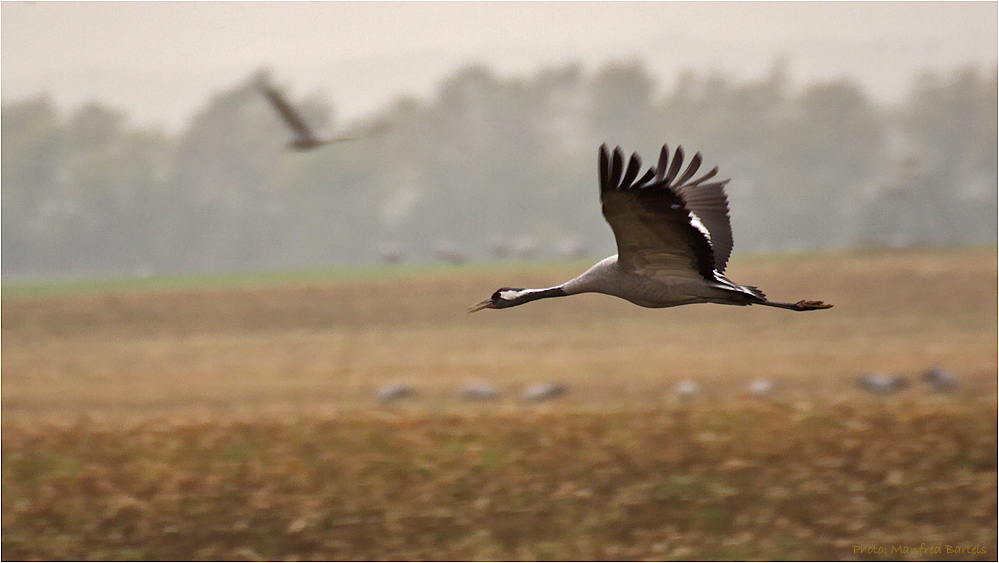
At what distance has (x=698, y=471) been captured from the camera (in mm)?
14273

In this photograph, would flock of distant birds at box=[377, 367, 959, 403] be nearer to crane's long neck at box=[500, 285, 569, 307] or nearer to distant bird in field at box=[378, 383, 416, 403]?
distant bird in field at box=[378, 383, 416, 403]

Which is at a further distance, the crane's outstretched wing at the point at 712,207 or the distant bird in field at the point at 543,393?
the distant bird in field at the point at 543,393

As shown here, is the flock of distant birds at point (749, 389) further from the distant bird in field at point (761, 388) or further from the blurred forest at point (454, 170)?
the blurred forest at point (454, 170)

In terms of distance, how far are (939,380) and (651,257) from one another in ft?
63.2

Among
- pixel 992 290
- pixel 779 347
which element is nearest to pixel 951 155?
pixel 992 290

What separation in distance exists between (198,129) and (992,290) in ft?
209

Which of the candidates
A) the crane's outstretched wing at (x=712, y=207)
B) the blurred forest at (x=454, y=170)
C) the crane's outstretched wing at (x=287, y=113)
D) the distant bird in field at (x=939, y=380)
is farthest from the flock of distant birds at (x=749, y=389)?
the blurred forest at (x=454, y=170)

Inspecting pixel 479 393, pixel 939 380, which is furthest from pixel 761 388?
pixel 479 393

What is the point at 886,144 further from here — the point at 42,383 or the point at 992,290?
the point at 42,383

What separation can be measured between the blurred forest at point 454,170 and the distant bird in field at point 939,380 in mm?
47846

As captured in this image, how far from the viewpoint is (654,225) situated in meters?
4.75

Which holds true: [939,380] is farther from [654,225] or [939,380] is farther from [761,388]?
[654,225]

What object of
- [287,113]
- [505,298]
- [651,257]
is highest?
[287,113]

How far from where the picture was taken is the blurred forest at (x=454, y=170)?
73.9m
